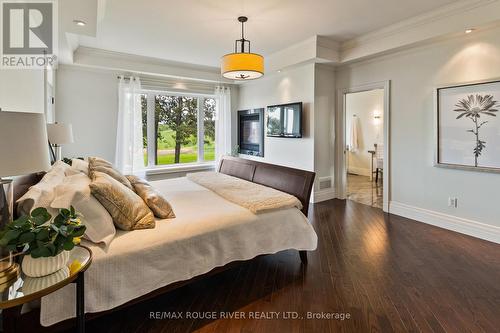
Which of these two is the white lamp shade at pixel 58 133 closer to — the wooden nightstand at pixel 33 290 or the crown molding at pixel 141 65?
the crown molding at pixel 141 65

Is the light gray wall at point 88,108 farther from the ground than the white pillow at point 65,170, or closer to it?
farther from the ground

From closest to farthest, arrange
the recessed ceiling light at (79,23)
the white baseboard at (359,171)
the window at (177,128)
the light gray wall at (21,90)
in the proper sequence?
the light gray wall at (21,90) < the recessed ceiling light at (79,23) < the window at (177,128) < the white baseboard at (359,171)

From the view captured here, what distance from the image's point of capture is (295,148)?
17.4ft

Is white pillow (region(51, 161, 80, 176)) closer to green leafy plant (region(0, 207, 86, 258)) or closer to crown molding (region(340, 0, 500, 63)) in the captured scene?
green leafy plant (region(0, 207, 86, 258))

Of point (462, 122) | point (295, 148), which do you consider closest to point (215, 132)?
point (295, 148)

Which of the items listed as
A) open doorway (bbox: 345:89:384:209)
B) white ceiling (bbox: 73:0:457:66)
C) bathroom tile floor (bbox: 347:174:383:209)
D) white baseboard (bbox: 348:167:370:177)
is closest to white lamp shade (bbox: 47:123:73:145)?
white ceiling (bbox: 73:0:457:66)

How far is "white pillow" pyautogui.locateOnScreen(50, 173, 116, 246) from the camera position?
163 centimetres

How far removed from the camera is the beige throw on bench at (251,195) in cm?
Answer: 237

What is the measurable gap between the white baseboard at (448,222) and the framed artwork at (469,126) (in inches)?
26.8

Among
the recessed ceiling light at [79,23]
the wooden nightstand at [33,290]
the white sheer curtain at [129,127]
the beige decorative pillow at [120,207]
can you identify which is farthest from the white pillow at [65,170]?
the white sheer curtain at [129,127]

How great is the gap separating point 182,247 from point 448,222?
357 centimetres

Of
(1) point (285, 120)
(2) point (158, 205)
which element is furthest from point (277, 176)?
(1) point (285, 120)

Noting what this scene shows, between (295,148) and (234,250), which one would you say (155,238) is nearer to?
(234,250)

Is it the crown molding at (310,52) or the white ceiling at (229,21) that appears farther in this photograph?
the crown molding at (310,52)
